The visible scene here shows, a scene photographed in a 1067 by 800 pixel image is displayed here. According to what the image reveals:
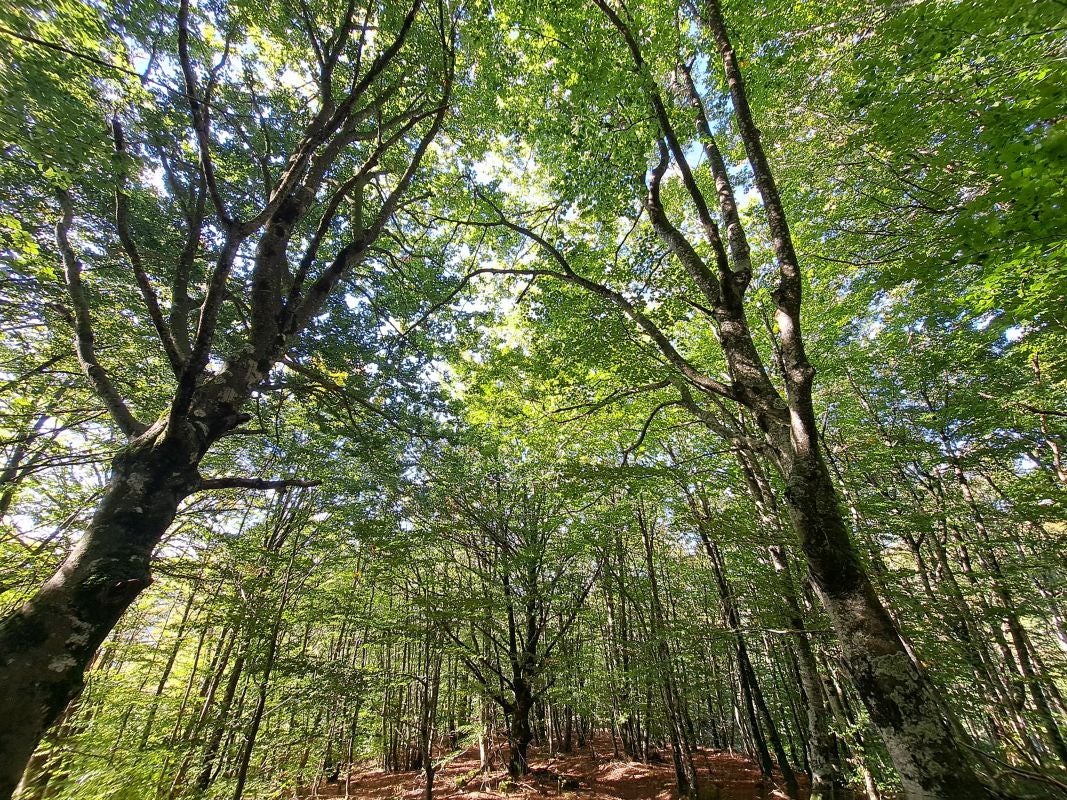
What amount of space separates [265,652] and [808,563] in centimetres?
849

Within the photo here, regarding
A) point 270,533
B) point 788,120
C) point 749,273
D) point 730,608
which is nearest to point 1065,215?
point 749,273

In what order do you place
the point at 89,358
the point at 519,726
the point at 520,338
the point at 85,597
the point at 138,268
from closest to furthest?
the point at 85,597 → the point at 138,268 → the point at 89,358 → the point at 520,338 → the point at 519,726

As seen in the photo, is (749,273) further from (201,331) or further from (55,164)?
(55,164)

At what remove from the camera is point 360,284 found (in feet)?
25.9

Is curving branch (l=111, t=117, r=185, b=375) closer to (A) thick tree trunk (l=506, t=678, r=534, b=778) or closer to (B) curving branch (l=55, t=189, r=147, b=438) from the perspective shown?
(B) curving branch (l=55, t=189, r=147, b=438)

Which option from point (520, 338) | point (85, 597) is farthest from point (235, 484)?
point (520, 338)

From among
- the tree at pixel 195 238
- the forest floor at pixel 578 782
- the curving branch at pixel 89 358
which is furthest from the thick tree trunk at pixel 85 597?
the forest floor at pixel 578 782

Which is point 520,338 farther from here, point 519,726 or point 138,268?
point 519,726

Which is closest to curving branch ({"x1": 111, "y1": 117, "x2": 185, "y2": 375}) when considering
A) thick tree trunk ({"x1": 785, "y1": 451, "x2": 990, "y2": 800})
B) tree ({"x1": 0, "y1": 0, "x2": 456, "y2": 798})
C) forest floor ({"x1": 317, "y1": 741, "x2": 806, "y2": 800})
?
tree ({"x1": 0, "y1": 0, "x2": 456, "y2": 798})

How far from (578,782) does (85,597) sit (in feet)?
47.0

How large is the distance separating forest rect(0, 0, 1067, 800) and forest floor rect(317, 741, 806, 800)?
0.25m

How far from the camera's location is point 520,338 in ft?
31.8

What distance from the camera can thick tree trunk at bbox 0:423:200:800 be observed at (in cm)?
198

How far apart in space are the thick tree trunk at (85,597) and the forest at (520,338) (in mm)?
20
